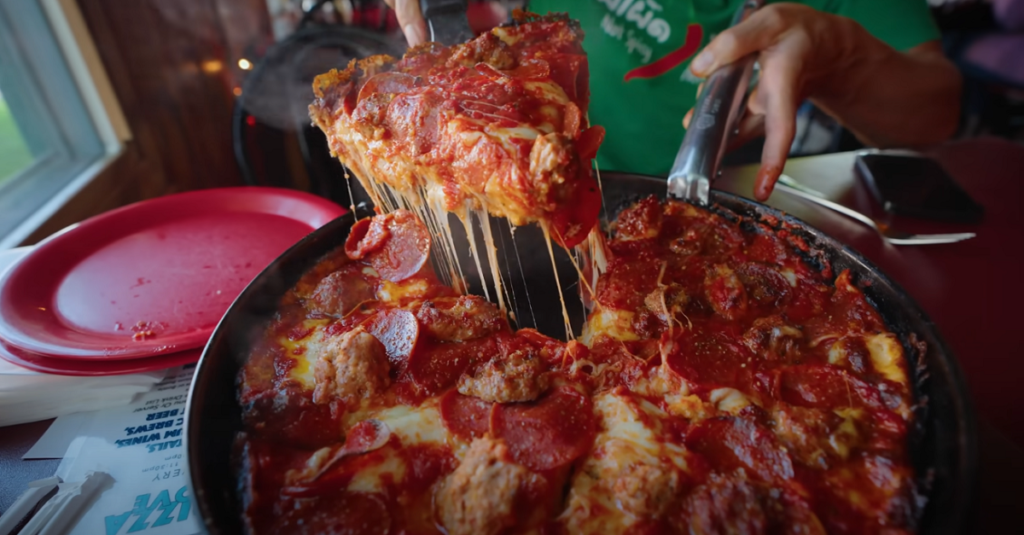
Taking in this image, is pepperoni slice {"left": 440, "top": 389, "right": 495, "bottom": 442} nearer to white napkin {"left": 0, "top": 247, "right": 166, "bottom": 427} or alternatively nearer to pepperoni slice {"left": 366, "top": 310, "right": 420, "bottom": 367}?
pepperoni slice {"left": 366, "top": 310, "right": 420, "bottom": 367}

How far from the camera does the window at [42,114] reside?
2.44 metres

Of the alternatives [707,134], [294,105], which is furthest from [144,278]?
[707,134]

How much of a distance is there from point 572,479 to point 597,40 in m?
2.01

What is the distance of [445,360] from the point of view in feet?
4.28

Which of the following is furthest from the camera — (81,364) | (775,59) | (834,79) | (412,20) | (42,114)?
(42,114)

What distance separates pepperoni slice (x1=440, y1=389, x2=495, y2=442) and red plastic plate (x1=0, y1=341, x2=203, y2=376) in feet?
2.13

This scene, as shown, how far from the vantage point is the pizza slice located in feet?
3.40

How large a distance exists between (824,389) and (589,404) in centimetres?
55

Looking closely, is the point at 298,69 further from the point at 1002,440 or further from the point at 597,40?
the point at 1002,440

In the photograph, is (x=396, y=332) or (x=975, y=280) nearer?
(x=396, y=332)

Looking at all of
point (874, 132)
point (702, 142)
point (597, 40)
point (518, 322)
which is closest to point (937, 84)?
point (874, 132)

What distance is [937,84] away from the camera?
240 centimetres

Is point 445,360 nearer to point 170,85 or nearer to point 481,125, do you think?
point 481,125

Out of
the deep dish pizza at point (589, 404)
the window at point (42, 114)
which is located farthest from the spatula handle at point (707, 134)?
the window at point (42, 114)
